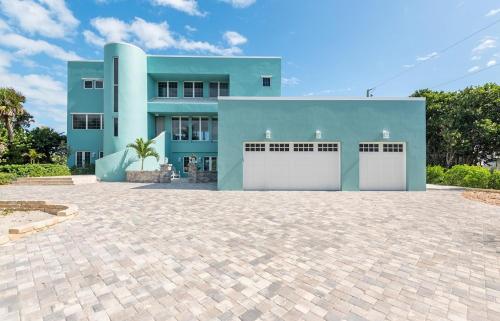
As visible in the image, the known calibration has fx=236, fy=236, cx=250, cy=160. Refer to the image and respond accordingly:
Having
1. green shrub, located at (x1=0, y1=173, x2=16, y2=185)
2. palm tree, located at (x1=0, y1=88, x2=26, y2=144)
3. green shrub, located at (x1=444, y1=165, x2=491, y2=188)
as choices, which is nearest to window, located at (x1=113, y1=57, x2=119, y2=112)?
green shrub, located at (x1=0, y1=173, x2=16, y2=185)

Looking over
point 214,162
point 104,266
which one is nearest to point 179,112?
point 214,162

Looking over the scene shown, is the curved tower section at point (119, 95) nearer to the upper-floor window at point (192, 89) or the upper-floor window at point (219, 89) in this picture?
the upper-floor window at point (192, 89)

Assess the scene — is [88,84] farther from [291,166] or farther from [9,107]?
[291,166]

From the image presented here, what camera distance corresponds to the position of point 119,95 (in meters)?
20.4

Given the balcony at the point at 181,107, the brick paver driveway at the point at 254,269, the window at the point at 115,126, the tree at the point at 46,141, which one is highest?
the balcony at the point at 181,107

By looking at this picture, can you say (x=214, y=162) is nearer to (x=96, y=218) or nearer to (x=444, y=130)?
(x=96, y=218)

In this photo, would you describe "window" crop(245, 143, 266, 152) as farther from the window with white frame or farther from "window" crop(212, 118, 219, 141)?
the window with white frame

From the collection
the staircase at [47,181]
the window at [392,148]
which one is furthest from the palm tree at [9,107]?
the window at [392,148]

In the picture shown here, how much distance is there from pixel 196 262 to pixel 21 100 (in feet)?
97.2

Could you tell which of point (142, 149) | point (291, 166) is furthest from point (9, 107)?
point (291, 166)

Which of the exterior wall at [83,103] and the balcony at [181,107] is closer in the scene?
the balcony at [181,107]

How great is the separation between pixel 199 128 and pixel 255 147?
37.2 ft

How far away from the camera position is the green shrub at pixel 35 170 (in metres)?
17.6

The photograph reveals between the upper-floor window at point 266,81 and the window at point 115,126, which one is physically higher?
the upper-floor window at point 266,81
